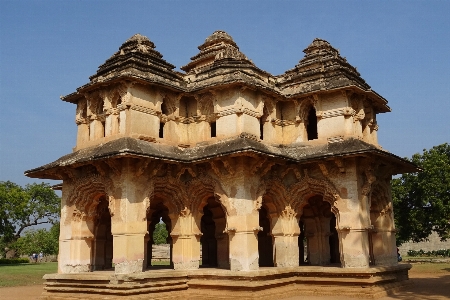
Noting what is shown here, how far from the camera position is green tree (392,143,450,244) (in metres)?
28.8

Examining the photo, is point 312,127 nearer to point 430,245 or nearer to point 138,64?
point 138,64

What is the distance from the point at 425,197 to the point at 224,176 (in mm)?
19920

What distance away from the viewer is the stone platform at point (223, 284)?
1318 centimetres

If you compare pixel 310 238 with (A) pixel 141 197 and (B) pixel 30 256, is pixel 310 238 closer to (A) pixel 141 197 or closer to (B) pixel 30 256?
(A) pixel 141 197

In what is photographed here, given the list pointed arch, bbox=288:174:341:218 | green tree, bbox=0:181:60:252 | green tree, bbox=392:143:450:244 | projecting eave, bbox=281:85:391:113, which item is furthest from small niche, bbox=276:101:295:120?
green tree, bbox=0:181:60:252

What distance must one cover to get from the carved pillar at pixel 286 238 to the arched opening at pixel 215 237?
185 centimetres

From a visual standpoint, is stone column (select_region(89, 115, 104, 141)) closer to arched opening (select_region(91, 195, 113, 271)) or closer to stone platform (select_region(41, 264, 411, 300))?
arched opening (select_region(91, 195, 113, 271))

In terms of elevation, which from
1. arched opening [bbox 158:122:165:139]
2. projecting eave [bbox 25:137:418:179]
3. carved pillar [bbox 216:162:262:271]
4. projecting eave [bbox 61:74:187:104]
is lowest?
carved pillar [bbox 216:162:262:271]

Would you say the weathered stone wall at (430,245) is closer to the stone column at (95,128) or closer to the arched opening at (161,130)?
the arched opening at (161,130)

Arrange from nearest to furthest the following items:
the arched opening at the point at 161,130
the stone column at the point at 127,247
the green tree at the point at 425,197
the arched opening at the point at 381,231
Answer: the stone column at the point at 127,247 → the arched opening at the point at 161,130 → the arched opening at the point at 381,231 → the green tree at the point at 425,197

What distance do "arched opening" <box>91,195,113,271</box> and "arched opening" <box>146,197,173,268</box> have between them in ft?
5.01

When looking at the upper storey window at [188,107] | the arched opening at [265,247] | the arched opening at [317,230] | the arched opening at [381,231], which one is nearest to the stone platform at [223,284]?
the arched opening at [381,231]

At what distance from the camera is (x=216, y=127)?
15578mm

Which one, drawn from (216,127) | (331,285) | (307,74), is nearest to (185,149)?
(216,127)
